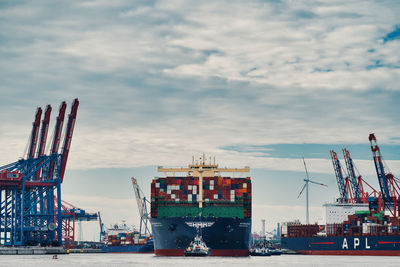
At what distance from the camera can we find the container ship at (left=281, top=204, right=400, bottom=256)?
145 meters

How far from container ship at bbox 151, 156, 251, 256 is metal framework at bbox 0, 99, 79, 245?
113 ft

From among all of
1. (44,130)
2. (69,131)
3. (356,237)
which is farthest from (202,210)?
(44,130)

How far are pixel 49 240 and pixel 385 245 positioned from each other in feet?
234

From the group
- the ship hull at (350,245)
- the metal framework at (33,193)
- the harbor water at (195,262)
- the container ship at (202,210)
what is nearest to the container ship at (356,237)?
the ship hull at (350,245)

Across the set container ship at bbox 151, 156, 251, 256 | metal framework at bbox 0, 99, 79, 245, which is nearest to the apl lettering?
container ship at bbox 151, 156, 251, 256

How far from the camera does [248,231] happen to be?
121 metres

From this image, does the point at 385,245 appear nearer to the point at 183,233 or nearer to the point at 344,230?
the point at 344,230

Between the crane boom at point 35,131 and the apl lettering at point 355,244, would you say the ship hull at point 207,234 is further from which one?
the crane boom at point 35,131

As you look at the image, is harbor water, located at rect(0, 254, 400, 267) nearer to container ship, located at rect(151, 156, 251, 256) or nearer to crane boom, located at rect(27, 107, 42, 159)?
container ship, located at rect(151, 156, 251, 256)

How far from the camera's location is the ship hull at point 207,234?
4540 inches

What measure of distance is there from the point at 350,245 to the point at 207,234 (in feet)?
163

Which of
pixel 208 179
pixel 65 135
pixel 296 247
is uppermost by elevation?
pixel 65 135

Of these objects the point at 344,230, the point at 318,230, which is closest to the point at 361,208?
the point at 318,230

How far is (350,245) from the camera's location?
6043 inches
